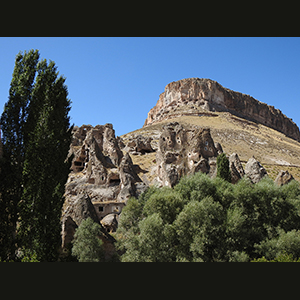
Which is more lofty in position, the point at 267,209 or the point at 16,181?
the point at 16,181

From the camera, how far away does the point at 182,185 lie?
31.0 metres

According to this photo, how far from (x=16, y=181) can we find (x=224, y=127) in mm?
125574

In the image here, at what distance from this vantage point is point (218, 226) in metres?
23.8

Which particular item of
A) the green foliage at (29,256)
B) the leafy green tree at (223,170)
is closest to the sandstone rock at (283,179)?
the leafy green tree at (223,170)

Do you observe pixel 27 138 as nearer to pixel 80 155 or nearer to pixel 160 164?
pixel 160 164

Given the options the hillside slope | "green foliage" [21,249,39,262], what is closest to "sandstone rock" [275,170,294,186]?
the hillside slope

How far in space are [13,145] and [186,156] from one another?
34.7 metres

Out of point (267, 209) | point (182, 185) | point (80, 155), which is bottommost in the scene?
point (267, 209)

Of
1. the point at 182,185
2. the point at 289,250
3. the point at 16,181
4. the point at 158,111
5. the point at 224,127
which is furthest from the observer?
the point at 158,111

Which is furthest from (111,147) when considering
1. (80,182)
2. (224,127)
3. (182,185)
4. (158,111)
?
(158,111)

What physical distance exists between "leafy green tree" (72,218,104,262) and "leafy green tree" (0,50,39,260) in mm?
8817

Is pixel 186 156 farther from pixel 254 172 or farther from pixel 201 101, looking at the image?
pixel 201 101

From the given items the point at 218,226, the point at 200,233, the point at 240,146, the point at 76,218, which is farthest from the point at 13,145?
the point at 240,146

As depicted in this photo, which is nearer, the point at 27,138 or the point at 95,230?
the point at 27,138
